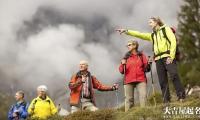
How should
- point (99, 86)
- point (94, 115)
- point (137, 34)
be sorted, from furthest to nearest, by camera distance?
point (99, 86)
point (137, 34)
point (94, 115)

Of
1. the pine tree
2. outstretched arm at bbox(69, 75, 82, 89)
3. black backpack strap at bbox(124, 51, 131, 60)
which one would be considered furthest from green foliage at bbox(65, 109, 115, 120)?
the pine tree

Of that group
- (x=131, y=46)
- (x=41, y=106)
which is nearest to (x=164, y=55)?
(x=131, y=46)

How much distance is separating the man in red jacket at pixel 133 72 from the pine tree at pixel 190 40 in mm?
30471

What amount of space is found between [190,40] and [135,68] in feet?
122

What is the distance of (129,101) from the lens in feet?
41.7

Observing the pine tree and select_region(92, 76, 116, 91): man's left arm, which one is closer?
select_region(92, 76, 116, 91): man's left arm

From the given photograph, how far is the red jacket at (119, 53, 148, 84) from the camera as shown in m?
12.7

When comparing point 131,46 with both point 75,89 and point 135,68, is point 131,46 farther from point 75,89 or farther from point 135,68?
point 75,89

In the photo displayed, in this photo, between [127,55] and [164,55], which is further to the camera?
[127,55]

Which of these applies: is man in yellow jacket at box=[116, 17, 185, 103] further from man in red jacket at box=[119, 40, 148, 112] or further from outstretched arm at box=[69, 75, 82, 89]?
outstretched arm at box=[69, 75, 82, 89]

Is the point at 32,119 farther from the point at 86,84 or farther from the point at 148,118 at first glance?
the point at 148,118

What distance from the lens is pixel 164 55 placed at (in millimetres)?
12422

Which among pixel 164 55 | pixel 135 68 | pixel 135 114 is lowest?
pixel 135 114

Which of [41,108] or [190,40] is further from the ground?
[190,40]
